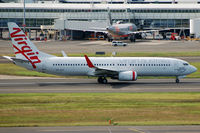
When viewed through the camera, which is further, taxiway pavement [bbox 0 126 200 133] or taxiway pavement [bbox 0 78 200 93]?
taxiway pavement [bbox 0 78 200 93]

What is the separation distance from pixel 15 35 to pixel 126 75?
48.0ft

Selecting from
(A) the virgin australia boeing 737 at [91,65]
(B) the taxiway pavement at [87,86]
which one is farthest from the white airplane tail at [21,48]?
(B) the taxiway pavement at [87,86]

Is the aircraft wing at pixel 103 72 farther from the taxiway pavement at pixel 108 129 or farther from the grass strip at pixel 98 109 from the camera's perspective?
the taxiway pavement at pixel 108 129

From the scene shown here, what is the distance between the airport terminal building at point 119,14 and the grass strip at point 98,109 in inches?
4304

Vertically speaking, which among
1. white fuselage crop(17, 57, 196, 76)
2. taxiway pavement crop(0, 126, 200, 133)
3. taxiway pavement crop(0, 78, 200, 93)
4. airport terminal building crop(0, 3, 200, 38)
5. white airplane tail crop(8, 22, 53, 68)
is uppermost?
airport terminal building crop(0, 3, 200, 38)

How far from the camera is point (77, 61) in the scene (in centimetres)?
4756

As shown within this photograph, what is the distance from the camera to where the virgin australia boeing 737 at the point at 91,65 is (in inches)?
1836

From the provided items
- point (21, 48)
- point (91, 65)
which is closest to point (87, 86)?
point (91, 65)

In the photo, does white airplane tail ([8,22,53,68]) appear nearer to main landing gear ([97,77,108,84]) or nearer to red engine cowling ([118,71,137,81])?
main landing gear ([97,77,108,84])

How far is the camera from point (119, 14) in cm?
15025

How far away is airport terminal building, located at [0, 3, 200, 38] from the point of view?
483 ft

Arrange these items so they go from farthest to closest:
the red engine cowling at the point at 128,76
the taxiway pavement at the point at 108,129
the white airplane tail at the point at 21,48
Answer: the white airplane tail at the point at 21,48 → the red engine cowling at the point at 128,76 → the taxiway pavement at the point at 108,129

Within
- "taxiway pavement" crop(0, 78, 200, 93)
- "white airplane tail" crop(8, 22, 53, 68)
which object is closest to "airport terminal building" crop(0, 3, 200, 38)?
"taxiway pavement" crop(0, 78, 200, 93)

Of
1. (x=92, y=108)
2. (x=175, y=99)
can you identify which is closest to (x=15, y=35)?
(x=92, y=108)
